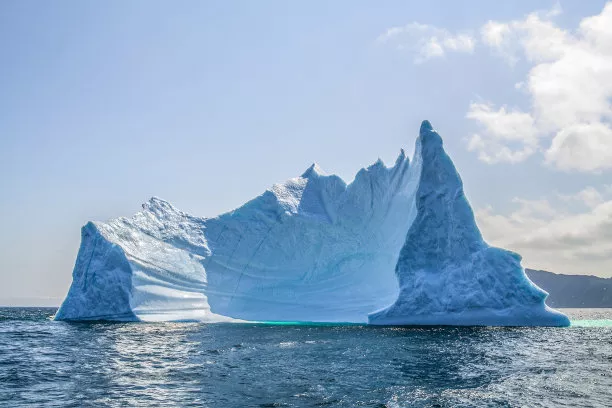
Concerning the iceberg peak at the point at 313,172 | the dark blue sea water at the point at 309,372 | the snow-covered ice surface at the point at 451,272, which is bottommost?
the dark blue sea water at the point at 309,372

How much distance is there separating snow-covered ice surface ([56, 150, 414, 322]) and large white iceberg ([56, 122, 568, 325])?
0.32 ft

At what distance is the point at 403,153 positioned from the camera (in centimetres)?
4969

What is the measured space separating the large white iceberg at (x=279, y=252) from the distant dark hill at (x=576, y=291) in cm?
14221

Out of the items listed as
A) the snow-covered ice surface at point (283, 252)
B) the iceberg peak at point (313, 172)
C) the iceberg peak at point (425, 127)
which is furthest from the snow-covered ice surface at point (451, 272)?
the iceberg peak at point (313, 172)

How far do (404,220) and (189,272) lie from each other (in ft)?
68.4

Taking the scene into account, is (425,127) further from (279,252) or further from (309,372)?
(309,372)

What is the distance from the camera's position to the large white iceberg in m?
42.1

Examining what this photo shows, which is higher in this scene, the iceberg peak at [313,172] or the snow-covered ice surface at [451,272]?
the iceberg peak at [313,172]

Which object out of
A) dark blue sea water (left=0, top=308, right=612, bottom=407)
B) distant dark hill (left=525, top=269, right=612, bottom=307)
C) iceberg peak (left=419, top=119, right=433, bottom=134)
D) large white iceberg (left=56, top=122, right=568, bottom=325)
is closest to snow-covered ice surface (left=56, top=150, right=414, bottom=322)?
large white iceberg (left=56, top=122, right=568, bottom=325)

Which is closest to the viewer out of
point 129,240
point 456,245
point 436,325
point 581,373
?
point 581,373

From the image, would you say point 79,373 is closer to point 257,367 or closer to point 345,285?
point 257,367

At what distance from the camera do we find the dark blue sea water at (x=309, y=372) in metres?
13.9

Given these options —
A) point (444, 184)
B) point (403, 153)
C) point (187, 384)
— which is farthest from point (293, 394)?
point (403, 153)

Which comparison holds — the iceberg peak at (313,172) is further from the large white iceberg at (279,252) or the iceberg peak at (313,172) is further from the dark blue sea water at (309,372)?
the dark blue sea water at (309,372)
